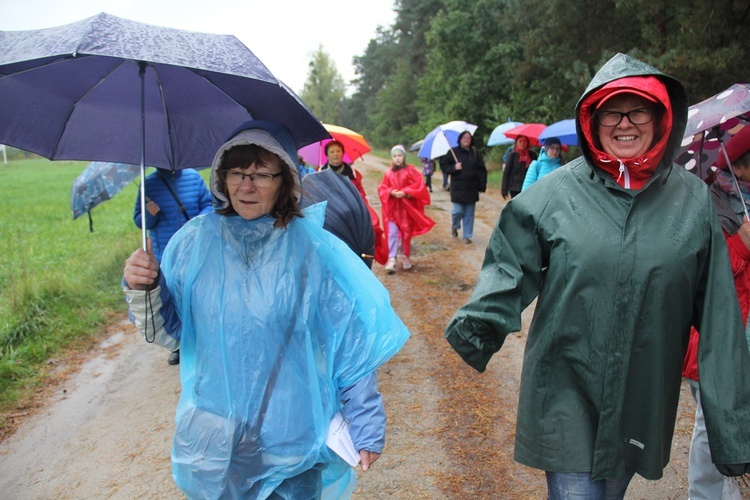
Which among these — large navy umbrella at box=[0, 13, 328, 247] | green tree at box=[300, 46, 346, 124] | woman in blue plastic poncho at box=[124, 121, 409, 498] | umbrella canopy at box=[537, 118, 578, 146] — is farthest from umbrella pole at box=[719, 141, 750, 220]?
green tree at box=[300, 46, 346, 124]

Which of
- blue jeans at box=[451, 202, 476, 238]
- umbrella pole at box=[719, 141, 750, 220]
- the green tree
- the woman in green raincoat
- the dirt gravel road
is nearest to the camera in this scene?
the woman in green raincoat

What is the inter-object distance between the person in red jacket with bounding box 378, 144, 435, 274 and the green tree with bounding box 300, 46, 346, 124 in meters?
65.3

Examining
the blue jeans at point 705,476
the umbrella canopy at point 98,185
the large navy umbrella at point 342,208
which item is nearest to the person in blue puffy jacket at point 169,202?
A: the umbrella canopy at point 98,185

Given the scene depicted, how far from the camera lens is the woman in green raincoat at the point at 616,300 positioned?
186 cm

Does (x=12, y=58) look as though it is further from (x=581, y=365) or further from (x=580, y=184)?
(x=581, y=365)

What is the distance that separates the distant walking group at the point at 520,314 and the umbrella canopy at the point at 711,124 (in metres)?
1.11

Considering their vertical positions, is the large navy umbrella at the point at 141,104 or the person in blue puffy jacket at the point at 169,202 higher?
the large navy umbrella at the point at 141,104

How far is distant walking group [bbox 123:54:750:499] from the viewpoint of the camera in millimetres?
1879

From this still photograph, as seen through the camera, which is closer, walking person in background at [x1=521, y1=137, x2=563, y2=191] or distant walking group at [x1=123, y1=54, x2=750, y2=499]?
distant walking group at [x1=123, y1=54, x2=750, y2=499]

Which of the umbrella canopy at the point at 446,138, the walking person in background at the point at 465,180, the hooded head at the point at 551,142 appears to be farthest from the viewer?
the umbrella canopy at the point at 446,138

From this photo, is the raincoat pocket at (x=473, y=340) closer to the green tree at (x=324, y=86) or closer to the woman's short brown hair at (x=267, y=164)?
the woman's short brown hair at (x=267, y=164)

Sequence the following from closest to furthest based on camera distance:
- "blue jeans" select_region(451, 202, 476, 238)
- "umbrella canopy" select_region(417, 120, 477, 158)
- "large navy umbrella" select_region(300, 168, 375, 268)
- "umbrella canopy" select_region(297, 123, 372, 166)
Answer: "large navy umbrella" select_region(300, 168, 375, 268), "umbrella canopy" select_region(297, 123, 372, 166), "blue jeans" select_region(451, 202, 476, 238), "umbrella canopy" select_region(417, 120, 477, 158)

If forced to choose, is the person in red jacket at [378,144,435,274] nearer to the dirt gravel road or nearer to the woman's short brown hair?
the dirt gravel road

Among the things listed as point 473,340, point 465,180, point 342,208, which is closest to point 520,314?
point 473,340
